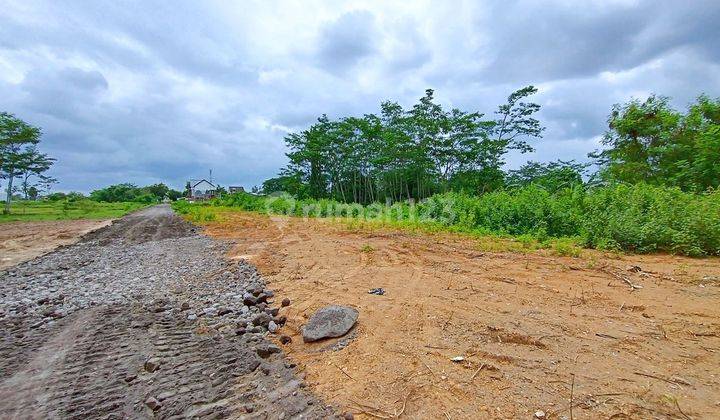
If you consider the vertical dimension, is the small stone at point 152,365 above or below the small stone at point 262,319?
below

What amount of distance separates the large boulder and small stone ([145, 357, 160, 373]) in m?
1.45

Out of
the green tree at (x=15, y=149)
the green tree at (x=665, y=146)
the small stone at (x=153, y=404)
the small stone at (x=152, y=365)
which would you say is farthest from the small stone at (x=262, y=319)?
the green tree at (x=15, y=149)

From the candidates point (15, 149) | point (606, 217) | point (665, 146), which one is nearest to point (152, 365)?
point (606, 217)

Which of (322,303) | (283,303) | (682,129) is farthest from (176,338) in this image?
(682,129)

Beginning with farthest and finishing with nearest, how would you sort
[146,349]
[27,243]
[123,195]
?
1. [123,195]
2. [27,243]
3. [146,349]

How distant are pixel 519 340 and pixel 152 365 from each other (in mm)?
3619

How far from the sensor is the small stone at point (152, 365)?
3274 mm

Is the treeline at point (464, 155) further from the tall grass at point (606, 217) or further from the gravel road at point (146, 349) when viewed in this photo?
the gravel road at point (146, 349)

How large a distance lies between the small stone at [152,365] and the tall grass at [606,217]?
Answer: 29.9 ft

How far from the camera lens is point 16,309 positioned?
5.27m

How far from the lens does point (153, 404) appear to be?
2713 millimetres

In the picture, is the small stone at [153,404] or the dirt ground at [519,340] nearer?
the dirt ground at [519,340]

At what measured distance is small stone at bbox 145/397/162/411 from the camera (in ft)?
8.85

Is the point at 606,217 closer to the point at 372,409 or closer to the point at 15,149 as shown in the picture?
the point at 372,409
